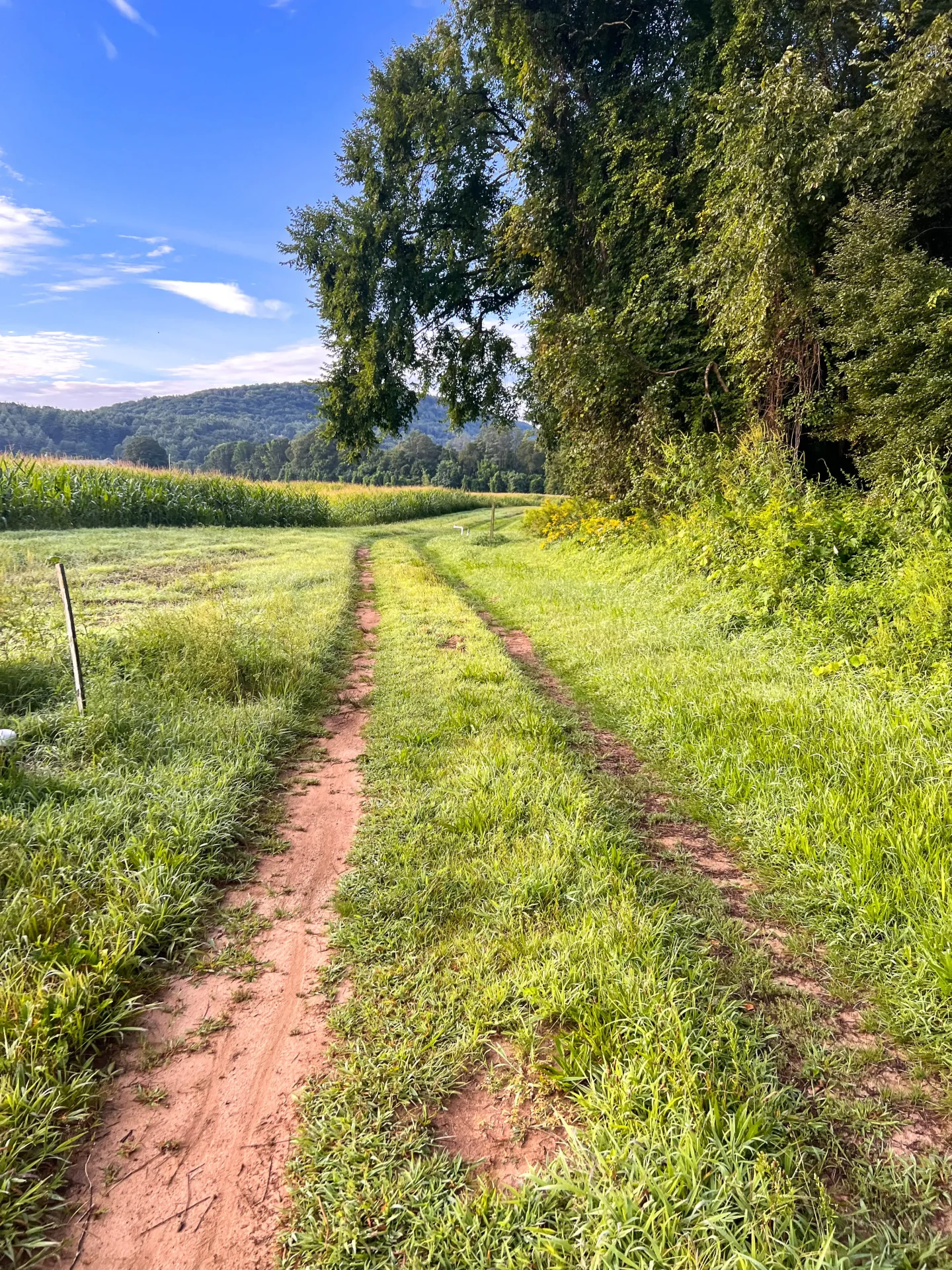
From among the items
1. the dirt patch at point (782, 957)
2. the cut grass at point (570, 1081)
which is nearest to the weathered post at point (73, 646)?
the cut grass at point (570, 1081)

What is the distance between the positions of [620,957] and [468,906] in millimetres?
694

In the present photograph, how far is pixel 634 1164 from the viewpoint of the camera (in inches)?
55.4

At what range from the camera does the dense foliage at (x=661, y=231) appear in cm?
611

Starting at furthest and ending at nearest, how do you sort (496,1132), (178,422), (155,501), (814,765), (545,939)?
(178,422) → (155,501) → (814,765) → (545,939) → (496,1132)

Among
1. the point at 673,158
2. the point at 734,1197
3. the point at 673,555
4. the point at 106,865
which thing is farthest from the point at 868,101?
the point at 106,865

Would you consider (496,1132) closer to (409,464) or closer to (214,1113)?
(214,1113)

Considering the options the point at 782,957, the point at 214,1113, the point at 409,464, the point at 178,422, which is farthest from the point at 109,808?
the point at 178,422

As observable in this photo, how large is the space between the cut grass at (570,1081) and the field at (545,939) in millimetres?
10

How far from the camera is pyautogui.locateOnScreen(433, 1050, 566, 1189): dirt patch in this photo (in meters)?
1.50

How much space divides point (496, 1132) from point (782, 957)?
1.39 m

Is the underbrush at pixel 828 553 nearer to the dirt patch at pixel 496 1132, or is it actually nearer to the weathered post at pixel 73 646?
the dirt patch at pixel 496 1132

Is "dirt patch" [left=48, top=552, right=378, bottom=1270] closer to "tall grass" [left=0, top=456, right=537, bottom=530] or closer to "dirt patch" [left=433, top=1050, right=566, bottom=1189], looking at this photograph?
"dirt patch" [left=433, top=1050, right=566, bottom=1189]

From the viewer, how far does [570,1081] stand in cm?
166

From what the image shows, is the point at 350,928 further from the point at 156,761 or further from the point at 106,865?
the point at 156,761
